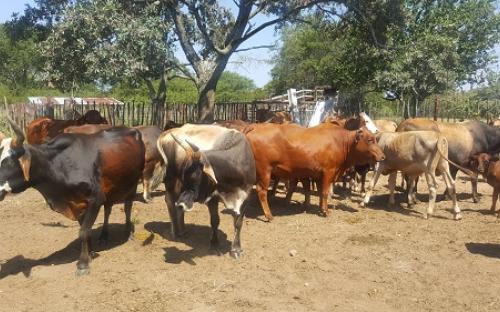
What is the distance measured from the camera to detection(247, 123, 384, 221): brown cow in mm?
Result: 9078

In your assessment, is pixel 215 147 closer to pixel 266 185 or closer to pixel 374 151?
pixel 266 185

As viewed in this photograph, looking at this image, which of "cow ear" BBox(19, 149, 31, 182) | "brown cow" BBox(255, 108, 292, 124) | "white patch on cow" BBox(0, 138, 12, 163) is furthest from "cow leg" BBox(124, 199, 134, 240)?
"brown cow" BBox(255, 108, 292, 124)

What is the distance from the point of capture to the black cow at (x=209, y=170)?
6211 mm

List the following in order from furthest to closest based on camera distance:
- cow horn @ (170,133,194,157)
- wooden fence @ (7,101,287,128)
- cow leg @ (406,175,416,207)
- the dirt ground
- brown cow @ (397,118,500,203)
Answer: wooden fence @ (7,101,287,128)
brown cow @ (397,118,500,203)
cow leg @ (406,175,416,207)
cow horn @ (170,133,194,157)
the dirt ground

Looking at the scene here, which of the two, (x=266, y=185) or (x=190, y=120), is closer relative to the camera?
(x=266, y=185)

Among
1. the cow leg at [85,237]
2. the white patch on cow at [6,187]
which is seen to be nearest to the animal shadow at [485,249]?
the cow leg at [85,237]

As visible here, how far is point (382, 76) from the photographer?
14719mm

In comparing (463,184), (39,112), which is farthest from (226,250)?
(39,112)

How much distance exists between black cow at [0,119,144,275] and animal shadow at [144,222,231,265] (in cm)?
108

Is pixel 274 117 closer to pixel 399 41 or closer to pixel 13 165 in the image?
pixel 399 41

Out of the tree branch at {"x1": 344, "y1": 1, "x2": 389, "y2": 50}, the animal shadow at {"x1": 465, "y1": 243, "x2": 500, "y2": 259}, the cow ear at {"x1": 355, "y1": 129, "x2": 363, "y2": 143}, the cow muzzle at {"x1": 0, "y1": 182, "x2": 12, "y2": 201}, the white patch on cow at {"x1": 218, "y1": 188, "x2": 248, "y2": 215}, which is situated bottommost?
the animal shadow at {"x1": 465, "y1": 243, "x2": 500, "y2": 259}

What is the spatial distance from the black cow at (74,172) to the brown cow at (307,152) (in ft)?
9.16

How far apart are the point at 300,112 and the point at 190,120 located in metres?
4.35

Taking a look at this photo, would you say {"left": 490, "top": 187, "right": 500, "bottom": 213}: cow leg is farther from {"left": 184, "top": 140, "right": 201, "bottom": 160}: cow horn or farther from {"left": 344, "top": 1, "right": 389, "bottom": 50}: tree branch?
{"left": 344, "top": 1, "right": 389, "bottom": 50}: tree branch
